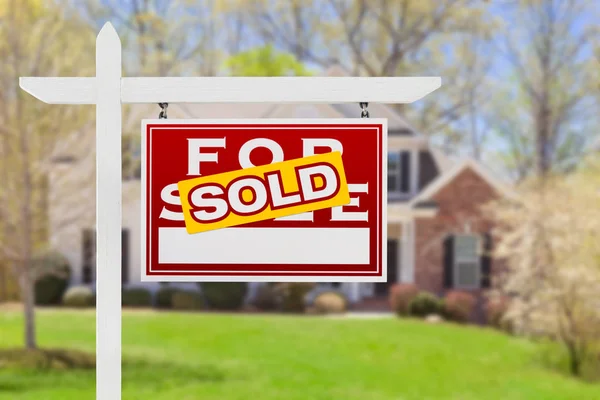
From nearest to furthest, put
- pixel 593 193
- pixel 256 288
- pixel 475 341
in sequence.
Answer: pixel 593 193 → pixel 475 341 → pixel 256 288

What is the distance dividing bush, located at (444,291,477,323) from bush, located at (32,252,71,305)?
42.2 ft

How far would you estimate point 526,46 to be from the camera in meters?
28.7

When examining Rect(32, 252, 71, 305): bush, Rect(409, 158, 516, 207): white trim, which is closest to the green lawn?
Rect(32, 252, 71, 305): bush

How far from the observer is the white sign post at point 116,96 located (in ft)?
16.9

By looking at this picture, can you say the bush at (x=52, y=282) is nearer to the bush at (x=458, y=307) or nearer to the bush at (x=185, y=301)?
the bush at (x=185, y=301)

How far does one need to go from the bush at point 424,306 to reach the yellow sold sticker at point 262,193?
1849 centimetres

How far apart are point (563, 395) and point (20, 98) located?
12674 millimetres

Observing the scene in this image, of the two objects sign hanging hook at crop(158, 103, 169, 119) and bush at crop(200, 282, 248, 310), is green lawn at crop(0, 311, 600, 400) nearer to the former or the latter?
bush at crop(200, 282, 248, 310)

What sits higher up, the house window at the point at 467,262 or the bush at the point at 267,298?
the house window at the point at 467,262

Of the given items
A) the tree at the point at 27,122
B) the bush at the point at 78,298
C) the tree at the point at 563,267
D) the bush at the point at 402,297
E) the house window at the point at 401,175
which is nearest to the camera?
the tree at the point at 27,122

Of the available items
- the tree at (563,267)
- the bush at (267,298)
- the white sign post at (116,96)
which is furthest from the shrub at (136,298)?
the white sign post at (116,96)

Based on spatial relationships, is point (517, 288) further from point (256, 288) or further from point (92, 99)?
point (92, 99)

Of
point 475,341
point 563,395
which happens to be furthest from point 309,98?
point 475,341

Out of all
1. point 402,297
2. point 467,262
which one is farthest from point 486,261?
point 402,297
